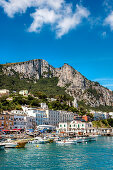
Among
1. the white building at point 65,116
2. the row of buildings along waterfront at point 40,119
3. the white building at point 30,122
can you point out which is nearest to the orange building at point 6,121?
the row of buildings along waterfront at point 40,119

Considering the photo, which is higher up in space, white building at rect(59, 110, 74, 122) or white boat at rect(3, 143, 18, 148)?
white building at rect(59, 110, 74, 122)

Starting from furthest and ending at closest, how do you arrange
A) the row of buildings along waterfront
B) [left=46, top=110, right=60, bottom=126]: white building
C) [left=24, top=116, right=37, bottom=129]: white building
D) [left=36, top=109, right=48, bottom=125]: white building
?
[left=46, top=110, right=60, bottom=126]: white building < [left=36, top=109, right=48, bottom=125]: white building < [left=24, top=116, right=37, bottom=129]: white building < the row of buildings along waterfront

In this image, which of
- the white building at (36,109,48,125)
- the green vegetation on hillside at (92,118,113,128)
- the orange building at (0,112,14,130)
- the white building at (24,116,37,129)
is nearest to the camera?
the orange building at (0,112,14,130)

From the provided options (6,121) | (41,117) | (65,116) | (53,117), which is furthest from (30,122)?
(65,116)

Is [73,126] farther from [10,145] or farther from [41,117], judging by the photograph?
[10,145]

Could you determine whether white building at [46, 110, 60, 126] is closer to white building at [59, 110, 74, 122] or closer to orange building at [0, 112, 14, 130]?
white building at [59, 110, 74, 122]

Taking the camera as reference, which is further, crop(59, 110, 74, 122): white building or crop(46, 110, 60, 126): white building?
crop(59, 110, 74, 122): white building

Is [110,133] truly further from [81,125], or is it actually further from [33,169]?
[33,169]

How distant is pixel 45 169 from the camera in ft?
125

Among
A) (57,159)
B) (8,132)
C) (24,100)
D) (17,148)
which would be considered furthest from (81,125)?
(57,159)

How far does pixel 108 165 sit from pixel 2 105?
3890 inches

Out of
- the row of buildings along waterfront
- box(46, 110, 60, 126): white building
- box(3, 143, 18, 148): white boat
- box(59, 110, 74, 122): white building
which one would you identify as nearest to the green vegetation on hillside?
the row of buildings along waterfront

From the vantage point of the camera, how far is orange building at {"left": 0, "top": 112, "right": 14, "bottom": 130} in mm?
102444

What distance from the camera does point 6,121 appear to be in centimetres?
10444
